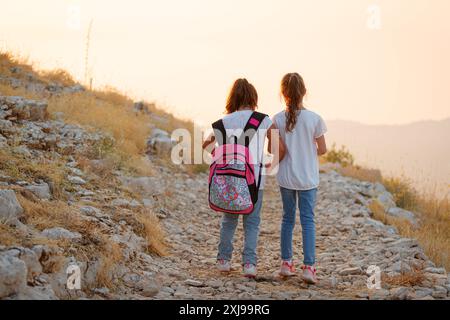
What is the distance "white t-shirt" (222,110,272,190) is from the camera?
5.71 m

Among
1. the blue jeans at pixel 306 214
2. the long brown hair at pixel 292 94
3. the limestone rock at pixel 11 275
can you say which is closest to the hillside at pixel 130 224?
the limestone rock at pixel 11 275

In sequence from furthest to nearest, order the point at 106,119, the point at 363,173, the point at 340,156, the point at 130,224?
the point at 340,156 → the point at 363,173 → the point at 106,119 → the point at 130,224

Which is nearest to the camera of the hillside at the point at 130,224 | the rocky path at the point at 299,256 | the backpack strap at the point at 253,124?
the hillside at the point at 130,224

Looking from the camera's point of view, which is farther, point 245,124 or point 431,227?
point 431,227

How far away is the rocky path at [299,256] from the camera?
18.0 feet

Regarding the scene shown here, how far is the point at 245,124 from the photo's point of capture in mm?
5711

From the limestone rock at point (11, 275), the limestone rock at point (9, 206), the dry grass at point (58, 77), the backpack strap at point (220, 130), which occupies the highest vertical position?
the dry grass at point (58, 77)

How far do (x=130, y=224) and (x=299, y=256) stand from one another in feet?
7.28

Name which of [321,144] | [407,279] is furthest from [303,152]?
[407,279]

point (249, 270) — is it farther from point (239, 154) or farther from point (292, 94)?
point (292, 94)

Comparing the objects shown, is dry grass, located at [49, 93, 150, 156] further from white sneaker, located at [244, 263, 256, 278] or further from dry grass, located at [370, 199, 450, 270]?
white sneaker, located at [244, 263, 256, 278]

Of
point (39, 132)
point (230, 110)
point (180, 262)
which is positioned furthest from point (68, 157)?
point (230, 110)

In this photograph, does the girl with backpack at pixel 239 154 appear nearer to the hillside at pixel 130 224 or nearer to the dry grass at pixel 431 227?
the hillside at pixel 130 224
